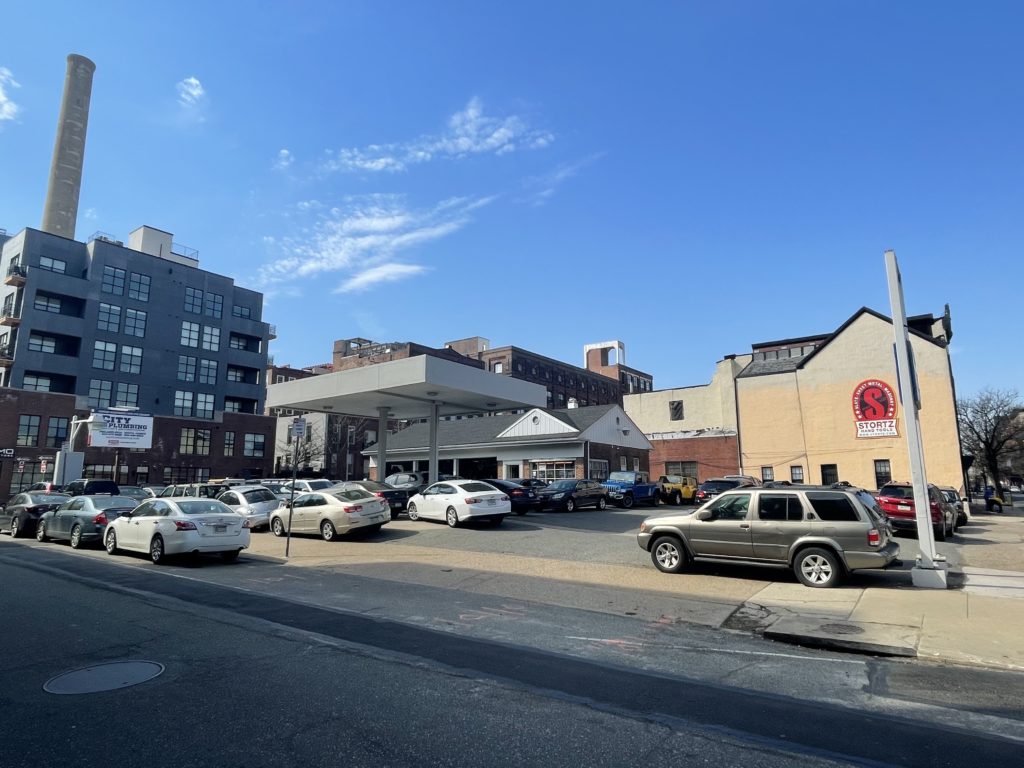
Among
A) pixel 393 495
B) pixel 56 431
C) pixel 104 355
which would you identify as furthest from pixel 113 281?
pixel 393 495

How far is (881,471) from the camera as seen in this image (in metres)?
39.1

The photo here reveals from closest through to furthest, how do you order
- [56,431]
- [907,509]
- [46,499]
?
[907,509], [46,499], [56,431]

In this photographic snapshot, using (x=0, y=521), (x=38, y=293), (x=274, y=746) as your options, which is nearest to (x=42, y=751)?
(x=274, y=746)

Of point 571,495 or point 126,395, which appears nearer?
point 571,495

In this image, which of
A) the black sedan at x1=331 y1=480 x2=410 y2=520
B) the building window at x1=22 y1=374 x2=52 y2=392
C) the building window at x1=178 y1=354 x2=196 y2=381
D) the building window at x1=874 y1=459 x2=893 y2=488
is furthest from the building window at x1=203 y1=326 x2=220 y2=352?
the building window at x1=874 y1=459 x2=893 y2=488

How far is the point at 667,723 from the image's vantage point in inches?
183

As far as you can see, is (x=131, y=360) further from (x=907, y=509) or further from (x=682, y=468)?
(x=907, y=509)

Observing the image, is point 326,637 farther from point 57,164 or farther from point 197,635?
point 57,164

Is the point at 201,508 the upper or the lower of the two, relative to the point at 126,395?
lower

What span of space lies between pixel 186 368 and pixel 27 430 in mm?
14869

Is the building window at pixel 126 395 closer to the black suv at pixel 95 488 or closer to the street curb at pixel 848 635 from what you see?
the black suv at pixel 95 488

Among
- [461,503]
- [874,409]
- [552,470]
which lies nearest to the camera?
[461,503]

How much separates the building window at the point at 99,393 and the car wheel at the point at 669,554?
59.5 m

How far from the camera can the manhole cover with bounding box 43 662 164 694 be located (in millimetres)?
5355
